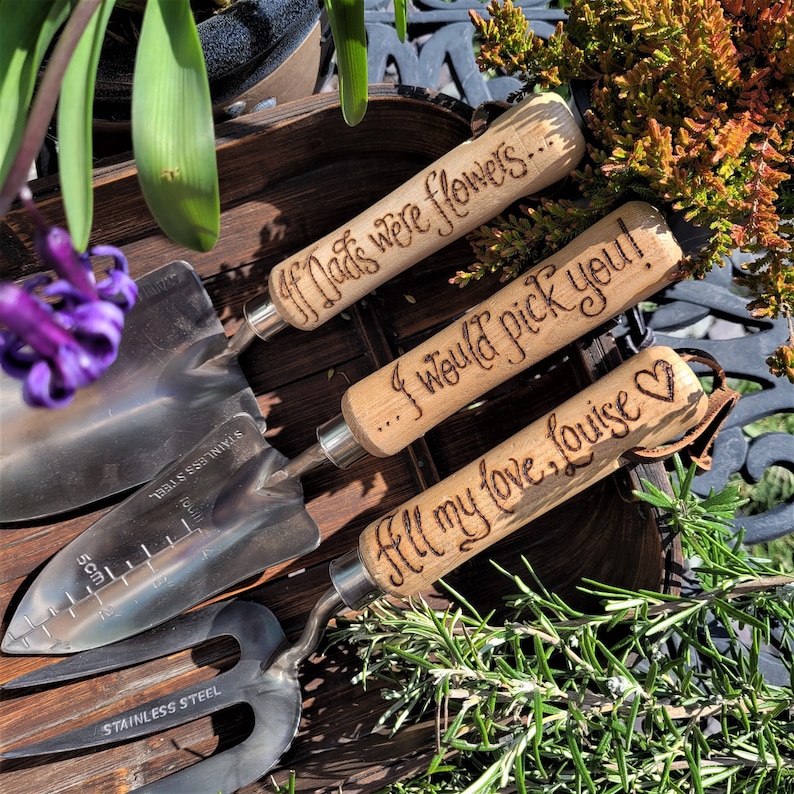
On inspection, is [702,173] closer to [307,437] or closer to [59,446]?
[307,437]

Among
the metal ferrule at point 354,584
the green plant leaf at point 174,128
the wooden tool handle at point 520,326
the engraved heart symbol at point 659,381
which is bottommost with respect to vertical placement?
the metal ferrule at point 354,584

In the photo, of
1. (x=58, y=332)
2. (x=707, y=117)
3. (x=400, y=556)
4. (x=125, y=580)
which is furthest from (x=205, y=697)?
(x=707, y=117)

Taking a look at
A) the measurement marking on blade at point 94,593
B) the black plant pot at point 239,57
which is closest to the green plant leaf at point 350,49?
the black plant pot at point 239,57

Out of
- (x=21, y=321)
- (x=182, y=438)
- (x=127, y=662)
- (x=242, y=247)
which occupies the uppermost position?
(x=21, y=321)

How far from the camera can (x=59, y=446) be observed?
2.06 feet

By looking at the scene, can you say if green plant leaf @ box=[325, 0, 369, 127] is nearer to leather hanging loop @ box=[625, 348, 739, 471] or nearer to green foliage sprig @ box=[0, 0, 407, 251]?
green foliage sprig @ box=[0, 0, 407, 251]

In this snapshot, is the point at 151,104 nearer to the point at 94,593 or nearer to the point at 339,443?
the point at 339,443

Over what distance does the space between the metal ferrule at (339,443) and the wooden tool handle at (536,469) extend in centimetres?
6

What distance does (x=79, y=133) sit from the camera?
35 cm

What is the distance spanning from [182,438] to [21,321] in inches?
16.2

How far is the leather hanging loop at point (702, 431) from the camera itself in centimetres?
51

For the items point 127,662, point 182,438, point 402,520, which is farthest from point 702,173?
point 127,662

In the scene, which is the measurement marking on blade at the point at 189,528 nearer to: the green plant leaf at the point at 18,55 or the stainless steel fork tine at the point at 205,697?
the stainless steel fork tine at the point at 205,697

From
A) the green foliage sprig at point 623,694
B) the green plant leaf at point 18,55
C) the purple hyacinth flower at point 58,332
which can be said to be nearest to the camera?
the purple hyacinth flower at point 58,332
